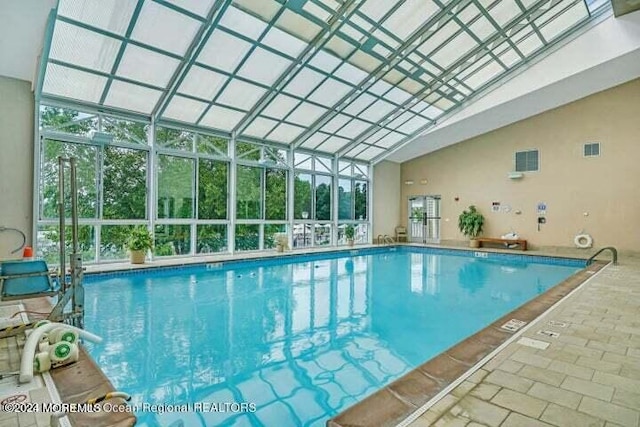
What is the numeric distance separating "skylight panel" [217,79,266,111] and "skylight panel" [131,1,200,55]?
1.46m

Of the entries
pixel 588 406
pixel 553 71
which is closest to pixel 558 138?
pixel 553 71

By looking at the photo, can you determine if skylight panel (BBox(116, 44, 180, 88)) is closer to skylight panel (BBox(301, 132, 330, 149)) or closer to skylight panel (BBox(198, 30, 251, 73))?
skylight panel (BBox(198, 30, 251, 73))

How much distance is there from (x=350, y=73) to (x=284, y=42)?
77.7 inches

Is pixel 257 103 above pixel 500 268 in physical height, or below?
above

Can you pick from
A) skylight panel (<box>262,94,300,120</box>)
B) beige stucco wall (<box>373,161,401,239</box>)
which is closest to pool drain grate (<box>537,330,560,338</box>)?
skylight panel (<box>262,94,300,120</box>)

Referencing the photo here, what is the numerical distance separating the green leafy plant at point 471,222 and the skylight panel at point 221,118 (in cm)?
835

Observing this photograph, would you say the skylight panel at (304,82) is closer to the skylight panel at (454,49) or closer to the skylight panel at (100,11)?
the skylight panel at (454,49)

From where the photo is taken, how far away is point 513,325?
3551 mm

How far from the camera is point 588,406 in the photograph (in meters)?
2.01

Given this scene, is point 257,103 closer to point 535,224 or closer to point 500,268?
point 500,268

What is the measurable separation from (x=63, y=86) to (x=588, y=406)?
28.8 ft

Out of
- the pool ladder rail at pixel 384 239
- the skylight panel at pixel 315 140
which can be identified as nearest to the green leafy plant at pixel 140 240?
the skylight panel at pixel 315 140

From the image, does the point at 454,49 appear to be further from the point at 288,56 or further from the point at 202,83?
the point at 202,83

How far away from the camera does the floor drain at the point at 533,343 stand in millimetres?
2945
